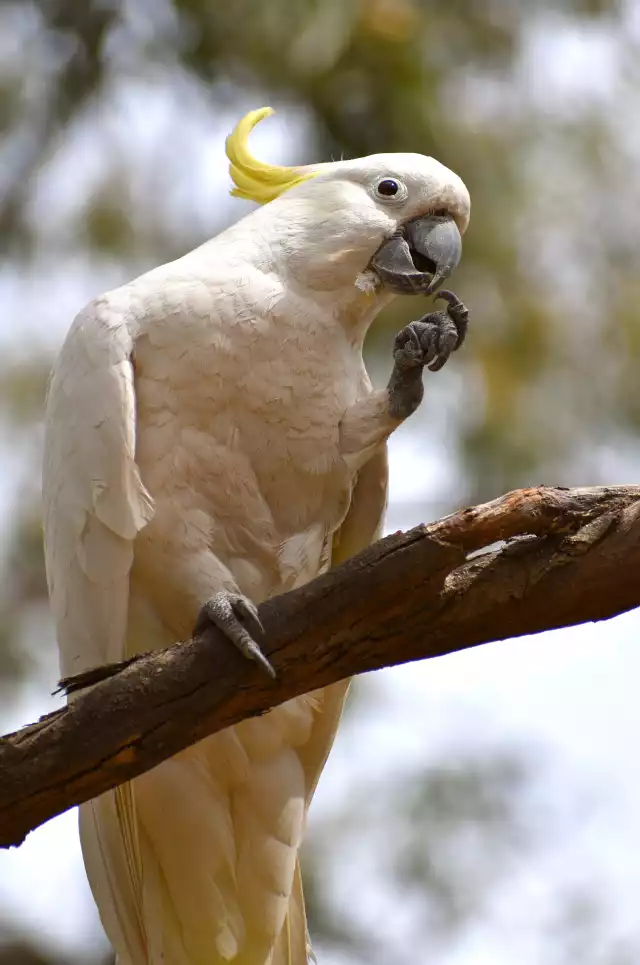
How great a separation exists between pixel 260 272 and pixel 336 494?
1.64 feet

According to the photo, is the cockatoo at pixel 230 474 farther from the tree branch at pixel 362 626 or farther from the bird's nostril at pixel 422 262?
the tree branch at pixel 362 626

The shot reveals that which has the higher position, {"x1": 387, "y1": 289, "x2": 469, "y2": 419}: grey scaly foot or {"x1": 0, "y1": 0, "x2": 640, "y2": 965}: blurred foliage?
{"x1": 0, "y1": 0, "x2": 640, "y2": 965}: blurred foliage

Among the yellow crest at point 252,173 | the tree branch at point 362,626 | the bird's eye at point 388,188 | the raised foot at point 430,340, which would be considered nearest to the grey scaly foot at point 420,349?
the raised foot at point 430,340

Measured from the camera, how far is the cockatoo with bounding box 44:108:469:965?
2.74 metres

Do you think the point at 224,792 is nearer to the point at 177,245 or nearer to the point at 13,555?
the point at 13,555

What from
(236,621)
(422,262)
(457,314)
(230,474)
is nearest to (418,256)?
(422,262)

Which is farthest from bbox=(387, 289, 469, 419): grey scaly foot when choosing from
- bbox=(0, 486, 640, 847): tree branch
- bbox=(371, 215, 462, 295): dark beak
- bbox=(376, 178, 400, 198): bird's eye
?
bbox=(0, 486, 640, 847): tree branch

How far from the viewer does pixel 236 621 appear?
231 centimetres

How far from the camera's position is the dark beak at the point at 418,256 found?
2.90m

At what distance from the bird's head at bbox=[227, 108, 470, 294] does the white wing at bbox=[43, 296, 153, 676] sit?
0.45 m

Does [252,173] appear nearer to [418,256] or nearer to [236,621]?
[418,256]

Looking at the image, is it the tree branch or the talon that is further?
the talon

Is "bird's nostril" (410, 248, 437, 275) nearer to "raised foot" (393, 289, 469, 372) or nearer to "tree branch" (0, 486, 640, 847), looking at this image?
"raised foot" (393, 289, 469, 372)

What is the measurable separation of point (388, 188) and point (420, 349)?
484 mm
